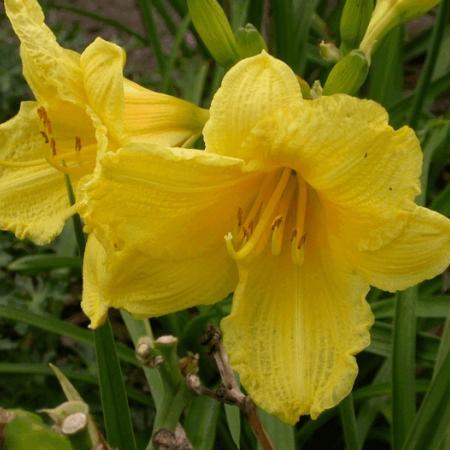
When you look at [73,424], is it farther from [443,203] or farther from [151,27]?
[151,27]

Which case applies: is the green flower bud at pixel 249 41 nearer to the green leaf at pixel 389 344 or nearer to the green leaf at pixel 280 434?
the green leaf at pixel 280 434

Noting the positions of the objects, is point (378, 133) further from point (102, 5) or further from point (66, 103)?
point (102, 5)

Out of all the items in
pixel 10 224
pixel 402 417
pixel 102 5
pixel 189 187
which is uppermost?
pixel 189 187

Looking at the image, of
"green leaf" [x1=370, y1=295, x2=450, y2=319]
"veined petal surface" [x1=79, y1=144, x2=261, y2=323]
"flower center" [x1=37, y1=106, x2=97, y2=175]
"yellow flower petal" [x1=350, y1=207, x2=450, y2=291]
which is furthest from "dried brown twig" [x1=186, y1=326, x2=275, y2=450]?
"green leaf" [x1=370, y1=295, x2=450, y2=319]

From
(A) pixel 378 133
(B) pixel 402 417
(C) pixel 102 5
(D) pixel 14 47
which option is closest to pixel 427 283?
(B) pixel 402 417

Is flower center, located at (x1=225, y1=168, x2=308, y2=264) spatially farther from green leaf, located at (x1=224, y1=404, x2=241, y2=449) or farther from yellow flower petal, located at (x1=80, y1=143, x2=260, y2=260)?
green leaf, located at (x1=224, y1=404, x2=241, y2=449)

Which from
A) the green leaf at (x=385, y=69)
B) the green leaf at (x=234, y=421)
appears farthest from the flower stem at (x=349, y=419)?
the green leaf at (x=385, y=69)
